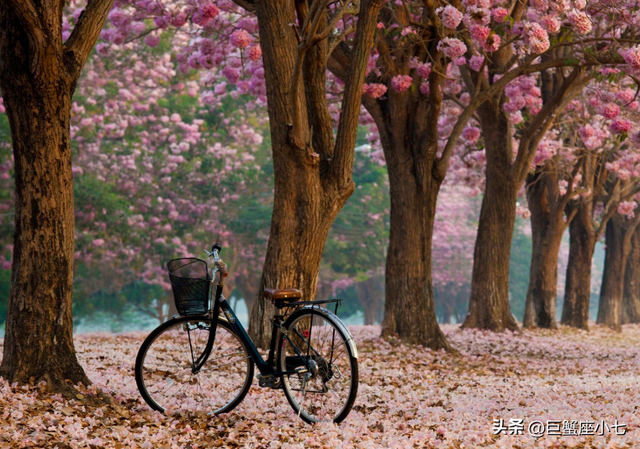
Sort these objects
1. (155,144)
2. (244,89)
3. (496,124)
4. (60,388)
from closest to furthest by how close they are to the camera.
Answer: (60,388), (244,89), (496,124), (155,144)

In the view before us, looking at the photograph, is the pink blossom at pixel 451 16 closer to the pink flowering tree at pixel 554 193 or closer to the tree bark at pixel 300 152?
the tree bark at pixel 300 152

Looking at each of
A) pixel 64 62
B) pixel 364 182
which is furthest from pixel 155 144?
pixel 64 62

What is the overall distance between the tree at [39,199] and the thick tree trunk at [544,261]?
45.0 feet

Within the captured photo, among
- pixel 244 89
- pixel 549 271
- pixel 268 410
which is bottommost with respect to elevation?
pixel 268 410

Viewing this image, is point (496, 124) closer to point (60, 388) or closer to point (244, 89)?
point (244, 89)

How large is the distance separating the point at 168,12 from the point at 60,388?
7.65 metres

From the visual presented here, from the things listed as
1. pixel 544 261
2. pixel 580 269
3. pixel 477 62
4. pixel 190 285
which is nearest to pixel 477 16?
pixel 477 62

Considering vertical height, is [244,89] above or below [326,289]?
above

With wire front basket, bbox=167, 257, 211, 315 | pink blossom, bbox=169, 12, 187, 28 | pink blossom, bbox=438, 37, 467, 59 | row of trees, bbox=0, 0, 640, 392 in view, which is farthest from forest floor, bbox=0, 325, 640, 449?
pink blossom, bbox=169, 12, 187, 28

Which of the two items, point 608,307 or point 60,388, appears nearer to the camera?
point 60,388

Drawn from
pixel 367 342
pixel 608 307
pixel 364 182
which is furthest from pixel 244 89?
pixel 364 182

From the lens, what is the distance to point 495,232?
15.4m

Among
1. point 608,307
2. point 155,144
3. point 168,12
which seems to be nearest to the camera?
point 168,12

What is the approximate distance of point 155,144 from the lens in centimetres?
2467
